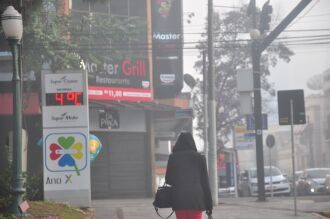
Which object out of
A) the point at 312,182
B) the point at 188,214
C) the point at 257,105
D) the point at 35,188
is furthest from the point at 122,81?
the point at 188,214

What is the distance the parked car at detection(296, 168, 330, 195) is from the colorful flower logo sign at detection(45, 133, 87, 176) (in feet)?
54.2

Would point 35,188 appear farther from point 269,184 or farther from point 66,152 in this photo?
point 269,184

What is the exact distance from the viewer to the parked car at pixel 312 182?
1200 inches

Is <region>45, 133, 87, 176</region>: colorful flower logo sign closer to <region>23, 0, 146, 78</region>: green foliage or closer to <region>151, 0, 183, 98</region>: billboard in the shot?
<region>23, 0, 146, 78</region>: green foliage

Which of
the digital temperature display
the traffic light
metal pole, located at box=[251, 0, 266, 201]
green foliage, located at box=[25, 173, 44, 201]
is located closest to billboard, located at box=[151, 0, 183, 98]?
metal pole, located at box=[251, 0, 266, 201]

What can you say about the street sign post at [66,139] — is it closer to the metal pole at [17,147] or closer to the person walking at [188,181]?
the metal pole at [17,147]

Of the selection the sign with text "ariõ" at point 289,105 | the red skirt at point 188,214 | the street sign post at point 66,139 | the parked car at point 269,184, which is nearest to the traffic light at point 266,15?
the sign with text "ariõ" at point 289,105

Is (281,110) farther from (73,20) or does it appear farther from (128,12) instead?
(128,12)

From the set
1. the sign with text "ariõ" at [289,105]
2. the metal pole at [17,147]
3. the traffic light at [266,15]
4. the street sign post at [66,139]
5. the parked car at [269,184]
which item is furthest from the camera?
the parked car at [269,184]

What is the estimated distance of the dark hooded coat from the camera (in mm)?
8359

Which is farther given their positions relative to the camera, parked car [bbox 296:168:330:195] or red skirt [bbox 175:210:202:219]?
parked car [bbox 296:168:330:195]

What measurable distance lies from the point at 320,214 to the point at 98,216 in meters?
5.06

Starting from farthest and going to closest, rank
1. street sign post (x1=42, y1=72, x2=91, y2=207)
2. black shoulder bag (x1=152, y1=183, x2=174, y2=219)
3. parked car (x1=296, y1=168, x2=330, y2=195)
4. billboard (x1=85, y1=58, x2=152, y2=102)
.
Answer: parked car (x1=296, y1=168, x2=330, y2=195) → billboard (x1=85, y1=58, x2=152, y2=102) → street sign post (x1=42, y1=72, x2=91, y2=207) → black shoulder bag (x1=152, y1=183, x2=174, y2=219)

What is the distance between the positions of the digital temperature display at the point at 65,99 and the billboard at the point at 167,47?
13645 mm
